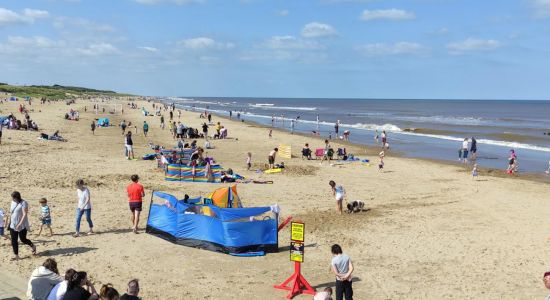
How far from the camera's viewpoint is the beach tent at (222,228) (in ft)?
38.6

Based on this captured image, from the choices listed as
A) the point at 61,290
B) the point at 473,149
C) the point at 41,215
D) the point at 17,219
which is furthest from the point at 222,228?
the point at 473,149

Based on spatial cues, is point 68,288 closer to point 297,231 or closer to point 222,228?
point 297,231

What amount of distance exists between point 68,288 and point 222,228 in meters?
5.15

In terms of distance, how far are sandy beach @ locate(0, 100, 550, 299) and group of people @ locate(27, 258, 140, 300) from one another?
1.89 m

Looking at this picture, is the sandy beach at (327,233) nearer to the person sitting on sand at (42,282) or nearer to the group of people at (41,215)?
the group of people at (41,215)

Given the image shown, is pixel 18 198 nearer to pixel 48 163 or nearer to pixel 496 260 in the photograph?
pixel 496 260

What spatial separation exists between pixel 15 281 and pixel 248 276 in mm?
4469

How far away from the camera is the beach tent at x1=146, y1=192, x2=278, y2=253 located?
464 inches

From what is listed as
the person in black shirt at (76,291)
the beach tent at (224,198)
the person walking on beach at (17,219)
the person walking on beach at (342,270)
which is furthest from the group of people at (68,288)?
the beach tent at (224,198)

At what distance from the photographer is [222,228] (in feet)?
38.9

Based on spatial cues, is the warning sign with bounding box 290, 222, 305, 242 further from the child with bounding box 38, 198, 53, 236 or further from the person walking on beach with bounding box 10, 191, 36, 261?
the child with bounding box 38, 198, 53, 236

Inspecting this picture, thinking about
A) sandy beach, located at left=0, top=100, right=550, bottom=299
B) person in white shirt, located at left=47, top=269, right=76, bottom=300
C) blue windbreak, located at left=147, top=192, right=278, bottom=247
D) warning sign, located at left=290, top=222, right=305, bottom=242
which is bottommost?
sandy beach, located at left=0, top=100, right=550, bottom=299

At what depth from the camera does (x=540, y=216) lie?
1636cm

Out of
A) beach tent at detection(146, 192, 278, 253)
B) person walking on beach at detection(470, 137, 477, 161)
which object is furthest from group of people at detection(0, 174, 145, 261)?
person walking on beach at detection(470, 137, 477, 161)
